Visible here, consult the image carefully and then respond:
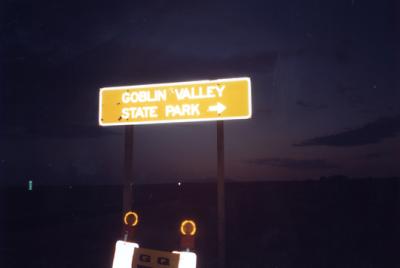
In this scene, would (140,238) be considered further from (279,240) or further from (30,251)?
(279,240)

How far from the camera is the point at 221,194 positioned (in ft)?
26.7

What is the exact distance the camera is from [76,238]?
1440cm

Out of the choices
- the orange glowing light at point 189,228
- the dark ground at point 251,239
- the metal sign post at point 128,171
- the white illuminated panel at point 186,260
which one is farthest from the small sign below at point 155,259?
the dark ground at point 251,239

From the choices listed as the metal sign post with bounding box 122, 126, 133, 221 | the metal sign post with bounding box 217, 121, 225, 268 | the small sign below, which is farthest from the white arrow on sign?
the small sign below

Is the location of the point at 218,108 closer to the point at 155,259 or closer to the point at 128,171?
the point at 128,171

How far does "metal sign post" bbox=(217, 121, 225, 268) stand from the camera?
7940 millimetres

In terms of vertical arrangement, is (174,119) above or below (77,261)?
above

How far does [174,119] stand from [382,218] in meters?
15.3

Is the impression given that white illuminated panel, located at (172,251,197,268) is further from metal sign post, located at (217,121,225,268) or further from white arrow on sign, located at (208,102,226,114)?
white arrow on sign, located at (208,102,226,114)

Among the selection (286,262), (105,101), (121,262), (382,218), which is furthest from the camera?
(382,218)

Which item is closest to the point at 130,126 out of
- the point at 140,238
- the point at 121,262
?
the point at 121,262

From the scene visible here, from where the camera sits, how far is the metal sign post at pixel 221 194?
7.94m

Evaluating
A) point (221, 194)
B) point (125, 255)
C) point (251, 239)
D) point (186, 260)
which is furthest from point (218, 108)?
point (251, 239)

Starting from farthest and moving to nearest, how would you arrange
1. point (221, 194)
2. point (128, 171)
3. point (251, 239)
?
point (251, 239), point (128, 171), point (221, 194)
